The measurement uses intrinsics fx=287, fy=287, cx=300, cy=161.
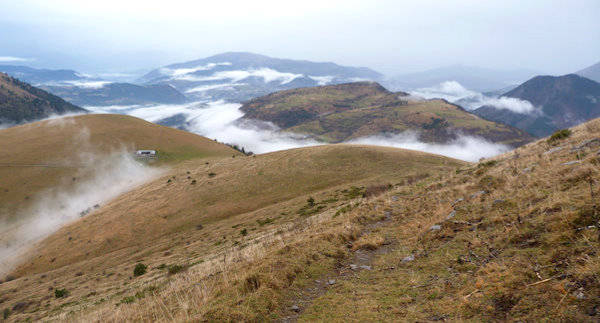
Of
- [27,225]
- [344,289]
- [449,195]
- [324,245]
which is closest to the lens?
[344,289]

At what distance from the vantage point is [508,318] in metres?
5.50

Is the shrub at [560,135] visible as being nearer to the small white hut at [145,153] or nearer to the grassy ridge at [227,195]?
the grassy ridge at [227,195]

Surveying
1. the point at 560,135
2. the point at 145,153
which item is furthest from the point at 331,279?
the point at 145,153

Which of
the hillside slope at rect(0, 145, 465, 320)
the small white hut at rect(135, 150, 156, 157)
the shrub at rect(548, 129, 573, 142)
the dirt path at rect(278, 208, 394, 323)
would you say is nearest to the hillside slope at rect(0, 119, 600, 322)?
the dirt path at rect(278, 208, 394, 323)

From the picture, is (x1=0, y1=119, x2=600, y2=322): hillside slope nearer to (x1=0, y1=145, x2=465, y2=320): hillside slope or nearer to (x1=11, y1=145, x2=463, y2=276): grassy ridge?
(x1=0, y1=145, x2=465, y2=320): hillside slope

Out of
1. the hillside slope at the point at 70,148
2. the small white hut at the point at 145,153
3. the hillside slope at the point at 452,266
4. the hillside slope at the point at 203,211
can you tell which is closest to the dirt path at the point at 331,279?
the hillside slope at the point at 452,266

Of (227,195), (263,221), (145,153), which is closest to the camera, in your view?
(263,221)

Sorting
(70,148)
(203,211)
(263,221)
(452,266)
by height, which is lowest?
(203,211)

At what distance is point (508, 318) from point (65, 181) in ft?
414

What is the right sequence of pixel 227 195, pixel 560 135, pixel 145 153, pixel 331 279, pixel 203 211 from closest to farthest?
pixel 331 279 → pixel 560 135 → pixel 203 211 → pixel 227 195 → pixel 145 153

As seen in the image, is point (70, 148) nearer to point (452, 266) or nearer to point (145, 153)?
point (145, 153)

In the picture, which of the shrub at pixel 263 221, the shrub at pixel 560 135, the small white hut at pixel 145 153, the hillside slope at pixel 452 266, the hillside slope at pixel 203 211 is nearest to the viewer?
the hillside slope at pixel 452 266

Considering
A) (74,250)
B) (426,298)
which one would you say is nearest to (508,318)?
(426,298)

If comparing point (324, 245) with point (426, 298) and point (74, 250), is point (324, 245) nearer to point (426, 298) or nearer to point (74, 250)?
point (426, 298)
